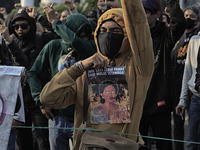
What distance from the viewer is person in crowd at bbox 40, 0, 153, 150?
3193 mm

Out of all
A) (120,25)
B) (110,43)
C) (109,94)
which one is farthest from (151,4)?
(109,94)

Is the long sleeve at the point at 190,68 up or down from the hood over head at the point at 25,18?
down

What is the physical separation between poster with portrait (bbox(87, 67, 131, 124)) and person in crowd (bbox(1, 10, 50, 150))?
2.19 meters

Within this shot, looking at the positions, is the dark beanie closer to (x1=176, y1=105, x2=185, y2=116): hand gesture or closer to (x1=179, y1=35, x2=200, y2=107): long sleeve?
(x1=179, y1=35, x2=200, y2=107): long sleeve

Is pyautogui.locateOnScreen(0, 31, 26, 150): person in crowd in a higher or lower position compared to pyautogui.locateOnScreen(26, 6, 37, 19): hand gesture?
lower

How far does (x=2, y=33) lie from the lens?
16.9 feet

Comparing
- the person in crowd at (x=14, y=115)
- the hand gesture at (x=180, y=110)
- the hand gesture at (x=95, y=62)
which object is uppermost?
the hand gesture at (x=95, y=62)

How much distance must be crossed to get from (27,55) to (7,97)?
2043 mm

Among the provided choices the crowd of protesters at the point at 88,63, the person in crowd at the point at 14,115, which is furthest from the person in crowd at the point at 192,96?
the person in crowd at the point at 14,115

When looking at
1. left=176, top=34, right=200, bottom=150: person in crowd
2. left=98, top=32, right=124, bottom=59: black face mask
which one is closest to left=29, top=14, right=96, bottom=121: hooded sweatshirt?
left=98, top=32, right=124, bottom=59: black face mask

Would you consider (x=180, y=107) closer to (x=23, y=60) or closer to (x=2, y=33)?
(x=23, y=60)

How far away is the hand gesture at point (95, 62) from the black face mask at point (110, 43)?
19 centimetres

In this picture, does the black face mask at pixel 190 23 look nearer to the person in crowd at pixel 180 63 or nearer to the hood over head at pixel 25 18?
the person in crowd at pixel 180 63

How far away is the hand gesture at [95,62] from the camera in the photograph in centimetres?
312
